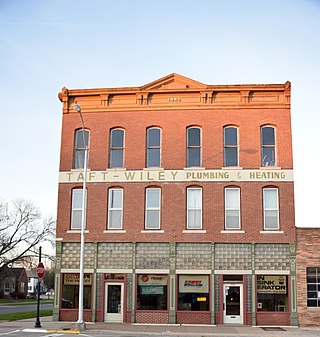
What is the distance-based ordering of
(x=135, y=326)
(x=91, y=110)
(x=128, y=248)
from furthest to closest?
(x=91, y=110), (x=128, y=248), (x=135, y=326)

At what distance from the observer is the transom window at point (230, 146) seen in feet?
89.2

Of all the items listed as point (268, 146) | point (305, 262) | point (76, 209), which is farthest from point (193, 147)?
point (305, 262)

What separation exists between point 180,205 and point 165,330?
6.51 metres

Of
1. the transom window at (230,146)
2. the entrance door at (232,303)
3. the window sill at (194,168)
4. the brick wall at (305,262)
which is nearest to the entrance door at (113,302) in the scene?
the entrance door at (232,303)

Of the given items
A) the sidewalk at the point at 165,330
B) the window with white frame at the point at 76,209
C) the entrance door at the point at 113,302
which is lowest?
the sidewalk at the point at 165,330

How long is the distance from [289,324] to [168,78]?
14325 mm

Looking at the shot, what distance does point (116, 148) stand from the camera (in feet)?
92.0

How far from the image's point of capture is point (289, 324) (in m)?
25.0

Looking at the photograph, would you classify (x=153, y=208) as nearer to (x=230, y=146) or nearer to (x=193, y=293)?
(x=193, y=293)

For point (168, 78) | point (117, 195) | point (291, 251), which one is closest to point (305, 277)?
point (291, 251)

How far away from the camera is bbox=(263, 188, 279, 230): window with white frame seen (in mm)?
26281

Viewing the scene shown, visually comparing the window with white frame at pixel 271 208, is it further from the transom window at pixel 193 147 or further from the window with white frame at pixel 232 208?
the transom window at pixel 193 147

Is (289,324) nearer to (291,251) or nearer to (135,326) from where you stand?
(291,251)

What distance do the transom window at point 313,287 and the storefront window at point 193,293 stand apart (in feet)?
16.6
